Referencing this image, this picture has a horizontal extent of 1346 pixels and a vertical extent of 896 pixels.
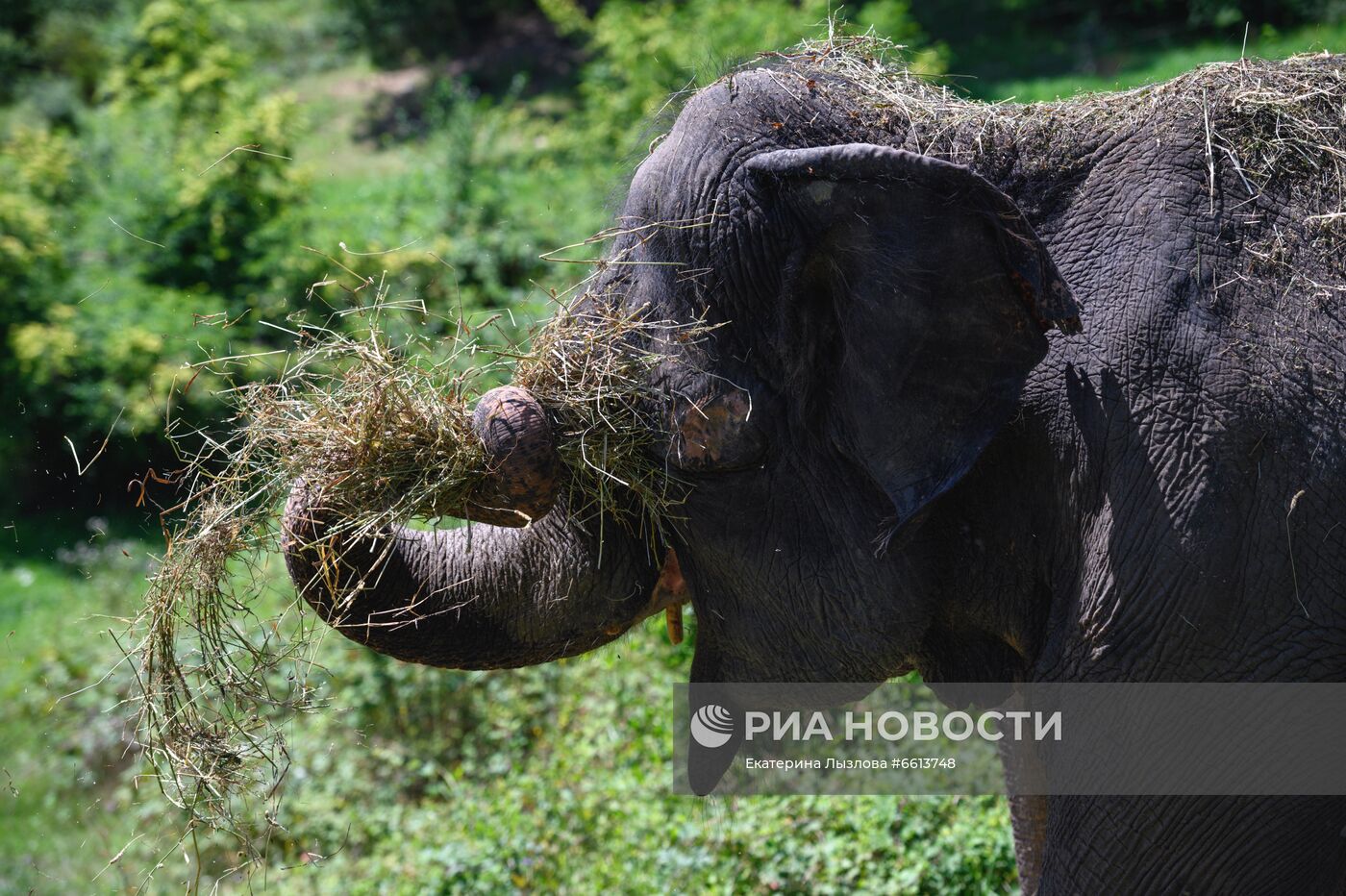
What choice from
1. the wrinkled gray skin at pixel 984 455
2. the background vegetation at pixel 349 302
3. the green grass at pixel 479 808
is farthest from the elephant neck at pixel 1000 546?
the green grass at pixel 479 808

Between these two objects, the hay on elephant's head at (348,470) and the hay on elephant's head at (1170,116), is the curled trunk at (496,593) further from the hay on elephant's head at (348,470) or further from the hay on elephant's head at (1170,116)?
the hay on elephant's head at (1170,116)

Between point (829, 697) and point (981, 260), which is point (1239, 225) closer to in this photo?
point (981, 260)

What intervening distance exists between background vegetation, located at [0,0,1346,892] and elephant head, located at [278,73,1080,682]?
15.7 inches

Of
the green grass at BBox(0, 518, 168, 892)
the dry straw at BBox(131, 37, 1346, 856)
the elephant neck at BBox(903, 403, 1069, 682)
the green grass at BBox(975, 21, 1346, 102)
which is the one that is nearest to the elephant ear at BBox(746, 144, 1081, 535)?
the elephant neck at BBox(903, 403, 1069, 682)

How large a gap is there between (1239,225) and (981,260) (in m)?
0.54

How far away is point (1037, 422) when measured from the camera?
9.23 feet

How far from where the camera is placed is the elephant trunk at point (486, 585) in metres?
2.97

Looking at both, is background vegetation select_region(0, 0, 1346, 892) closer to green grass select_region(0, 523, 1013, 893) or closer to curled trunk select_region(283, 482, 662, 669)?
green grass select_region(0, 523, 1013, 893)

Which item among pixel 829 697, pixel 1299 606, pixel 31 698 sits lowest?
pixel 31 698

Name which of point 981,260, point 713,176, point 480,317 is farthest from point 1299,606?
point 480,317

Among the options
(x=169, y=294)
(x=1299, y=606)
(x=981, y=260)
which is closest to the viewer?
(x=1299, y=606)

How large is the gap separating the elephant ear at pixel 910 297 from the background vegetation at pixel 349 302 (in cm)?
65

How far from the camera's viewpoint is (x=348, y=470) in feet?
9.47

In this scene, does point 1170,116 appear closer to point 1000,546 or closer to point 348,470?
point 1000,546
